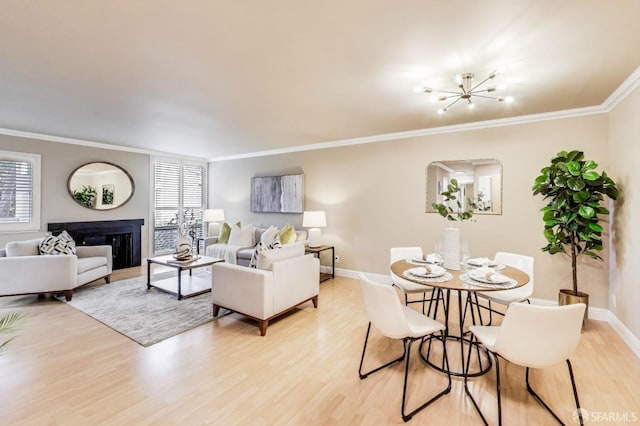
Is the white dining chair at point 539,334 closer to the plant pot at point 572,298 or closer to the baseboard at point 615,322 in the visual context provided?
the baseboard at point 615,322

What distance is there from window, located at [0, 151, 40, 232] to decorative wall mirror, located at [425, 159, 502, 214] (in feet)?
21.2

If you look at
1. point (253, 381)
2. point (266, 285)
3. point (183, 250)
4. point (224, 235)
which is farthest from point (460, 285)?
point (224, 235)

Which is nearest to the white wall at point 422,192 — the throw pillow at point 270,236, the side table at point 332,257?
the side table at point 332,257

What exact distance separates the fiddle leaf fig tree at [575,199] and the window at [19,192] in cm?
749

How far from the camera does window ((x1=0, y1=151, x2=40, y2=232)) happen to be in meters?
4.56

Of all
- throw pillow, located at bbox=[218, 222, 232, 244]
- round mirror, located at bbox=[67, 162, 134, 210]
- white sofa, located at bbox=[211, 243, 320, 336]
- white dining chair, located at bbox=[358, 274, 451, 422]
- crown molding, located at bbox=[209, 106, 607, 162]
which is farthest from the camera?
throw pillow, located at bbox=[218, 222, 232, 244]

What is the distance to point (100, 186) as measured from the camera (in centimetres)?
560

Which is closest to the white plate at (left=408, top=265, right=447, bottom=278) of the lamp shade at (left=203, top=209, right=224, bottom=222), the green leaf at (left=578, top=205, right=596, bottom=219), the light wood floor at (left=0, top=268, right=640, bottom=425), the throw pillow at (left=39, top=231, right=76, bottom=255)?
the light wood floor at (left=0, top=268, right=640, bottom=425)

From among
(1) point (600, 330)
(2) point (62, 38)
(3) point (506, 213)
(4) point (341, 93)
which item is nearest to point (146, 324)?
(2) point (62, 38)

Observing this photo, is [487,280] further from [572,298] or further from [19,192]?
[19,192]

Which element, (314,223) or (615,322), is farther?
(314,223)

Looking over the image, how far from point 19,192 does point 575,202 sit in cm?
783

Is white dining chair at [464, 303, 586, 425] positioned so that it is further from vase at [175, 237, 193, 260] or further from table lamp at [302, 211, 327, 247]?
vase at [175, 237, 193, 260]
